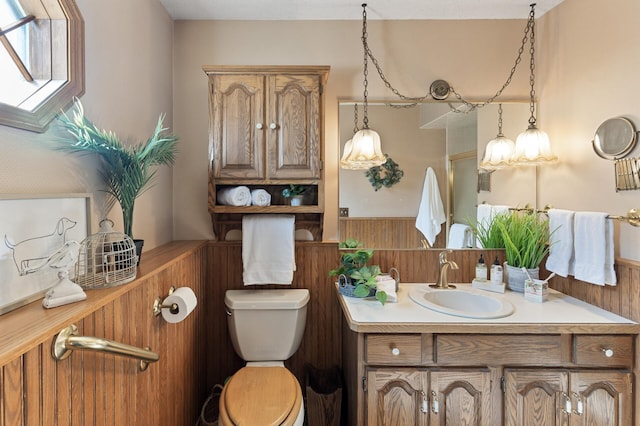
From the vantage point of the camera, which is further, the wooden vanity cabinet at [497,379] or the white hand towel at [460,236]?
the white hand towel at [460,236]

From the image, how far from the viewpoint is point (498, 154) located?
6.39 ft

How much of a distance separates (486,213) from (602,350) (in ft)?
2.81

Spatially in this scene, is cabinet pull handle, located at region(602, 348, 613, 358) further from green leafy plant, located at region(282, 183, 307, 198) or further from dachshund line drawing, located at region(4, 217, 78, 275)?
dachshund line drawing, located at region(4, 217, 78, 275)

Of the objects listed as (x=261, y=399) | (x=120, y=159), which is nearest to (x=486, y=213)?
(x=261, y=399)

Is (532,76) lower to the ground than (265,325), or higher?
higher

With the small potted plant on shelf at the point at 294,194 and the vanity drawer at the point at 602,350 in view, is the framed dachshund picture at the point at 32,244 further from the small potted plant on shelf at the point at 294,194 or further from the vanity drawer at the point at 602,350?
the vanity drawer at the point at 602,350

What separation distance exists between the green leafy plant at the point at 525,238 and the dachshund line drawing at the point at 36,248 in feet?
6.61

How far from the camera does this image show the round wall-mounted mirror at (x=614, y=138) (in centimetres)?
139

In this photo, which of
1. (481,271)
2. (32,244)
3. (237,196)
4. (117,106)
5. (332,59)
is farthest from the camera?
(332,59)

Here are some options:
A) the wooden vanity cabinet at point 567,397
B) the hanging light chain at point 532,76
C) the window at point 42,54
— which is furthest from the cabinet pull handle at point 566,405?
the window at point 42,54

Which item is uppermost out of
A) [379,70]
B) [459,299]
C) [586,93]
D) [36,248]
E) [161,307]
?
[379,70]

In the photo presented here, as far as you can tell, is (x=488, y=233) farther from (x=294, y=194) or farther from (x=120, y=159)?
(x=120, y=159)

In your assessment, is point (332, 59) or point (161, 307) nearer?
point (161, 307)

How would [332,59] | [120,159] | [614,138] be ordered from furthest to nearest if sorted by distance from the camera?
1. [332,59]
2. [614,138]
3. [120,159]
